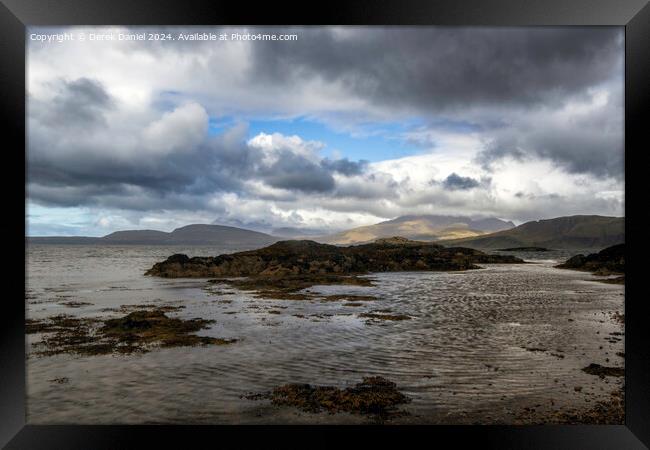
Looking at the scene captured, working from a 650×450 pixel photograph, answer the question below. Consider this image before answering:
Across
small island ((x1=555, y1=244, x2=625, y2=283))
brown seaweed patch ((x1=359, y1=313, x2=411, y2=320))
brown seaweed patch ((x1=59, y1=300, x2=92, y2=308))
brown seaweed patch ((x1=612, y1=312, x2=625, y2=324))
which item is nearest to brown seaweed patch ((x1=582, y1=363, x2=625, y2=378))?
brown seaweed patch ((x1=612, y1=312, x2=625, y2=324))

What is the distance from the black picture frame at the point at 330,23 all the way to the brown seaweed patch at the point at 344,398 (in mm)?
665

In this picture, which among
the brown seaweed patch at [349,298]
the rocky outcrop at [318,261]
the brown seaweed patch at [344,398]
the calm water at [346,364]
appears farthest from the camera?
the rocky outcrop at [318,261]

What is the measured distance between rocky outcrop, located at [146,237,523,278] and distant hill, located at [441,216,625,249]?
844cm

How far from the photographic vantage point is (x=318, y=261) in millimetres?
40344

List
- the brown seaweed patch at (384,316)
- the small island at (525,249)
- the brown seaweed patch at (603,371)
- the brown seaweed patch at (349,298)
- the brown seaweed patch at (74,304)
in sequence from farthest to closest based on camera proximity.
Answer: the small island at (525,249)
the brown seaweed patch at (349,298)
the brown seaweed patch at (74,304)
the brown seaweed patch at (384,316)
the brown seaweed patch at (603,371)

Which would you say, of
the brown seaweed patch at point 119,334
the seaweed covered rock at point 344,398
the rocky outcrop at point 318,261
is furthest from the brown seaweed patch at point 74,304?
the seaweed covered rock at point 344,398

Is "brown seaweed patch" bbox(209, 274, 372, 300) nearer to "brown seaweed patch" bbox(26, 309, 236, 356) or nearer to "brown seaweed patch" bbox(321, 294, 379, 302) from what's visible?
"brown seaweed patch" bbox(321, 294, 379, 302)

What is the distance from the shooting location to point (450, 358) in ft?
41.0

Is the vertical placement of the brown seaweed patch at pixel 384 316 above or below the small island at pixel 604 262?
below

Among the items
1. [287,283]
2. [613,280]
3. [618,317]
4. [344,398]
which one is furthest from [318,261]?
[344,398]

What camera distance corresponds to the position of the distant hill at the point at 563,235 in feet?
153

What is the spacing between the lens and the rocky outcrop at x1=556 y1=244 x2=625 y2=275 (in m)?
37.7

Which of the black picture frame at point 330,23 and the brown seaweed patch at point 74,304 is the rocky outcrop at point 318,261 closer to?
the brown seaweed patch at point 74,304

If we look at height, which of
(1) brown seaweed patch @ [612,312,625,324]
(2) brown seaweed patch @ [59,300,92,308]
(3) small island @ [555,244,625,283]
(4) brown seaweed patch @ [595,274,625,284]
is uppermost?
(3) small island @ [555,244,625,283]
